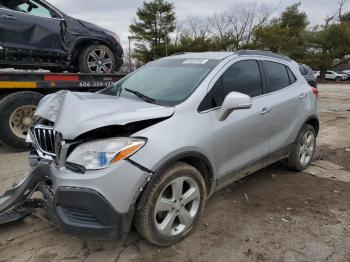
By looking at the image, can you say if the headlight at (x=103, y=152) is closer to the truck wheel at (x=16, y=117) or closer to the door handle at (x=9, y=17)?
the truck wheel at (x=16, y=117)

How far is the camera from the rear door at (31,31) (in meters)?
5.88

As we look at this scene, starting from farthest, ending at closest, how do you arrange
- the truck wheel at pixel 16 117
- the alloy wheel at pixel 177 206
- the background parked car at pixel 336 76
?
the background parked car at pixel 336 76 < the truck wheel at pixel 16 117 < the alloy wheel at pixel 177 206

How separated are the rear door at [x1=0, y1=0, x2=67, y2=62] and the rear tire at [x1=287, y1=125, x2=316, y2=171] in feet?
15.2

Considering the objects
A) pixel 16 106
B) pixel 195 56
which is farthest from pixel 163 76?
pixel 16 106

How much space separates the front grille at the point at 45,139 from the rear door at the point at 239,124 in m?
1.39

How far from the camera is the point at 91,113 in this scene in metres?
2.62

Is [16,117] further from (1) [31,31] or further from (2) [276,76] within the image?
(2) [276,76]

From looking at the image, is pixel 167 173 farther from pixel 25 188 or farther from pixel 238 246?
pixel 25 188

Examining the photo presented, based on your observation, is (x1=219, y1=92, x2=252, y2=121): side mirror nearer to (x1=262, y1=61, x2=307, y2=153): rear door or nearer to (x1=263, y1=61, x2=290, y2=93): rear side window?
(x1=262, y1=61, x2=307, y2=153): rear door

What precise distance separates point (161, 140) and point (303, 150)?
2927 mm

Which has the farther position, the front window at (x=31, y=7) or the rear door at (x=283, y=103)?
the front window at (x=31, y=7)

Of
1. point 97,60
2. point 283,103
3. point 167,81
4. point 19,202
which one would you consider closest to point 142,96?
point 167,81

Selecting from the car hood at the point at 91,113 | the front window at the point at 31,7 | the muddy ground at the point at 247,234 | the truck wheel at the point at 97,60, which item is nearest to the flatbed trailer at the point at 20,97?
the truck wheel at the point at 97,60

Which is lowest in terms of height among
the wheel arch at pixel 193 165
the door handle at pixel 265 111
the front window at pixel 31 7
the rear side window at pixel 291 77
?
the wheel arch at pixel 193 165
